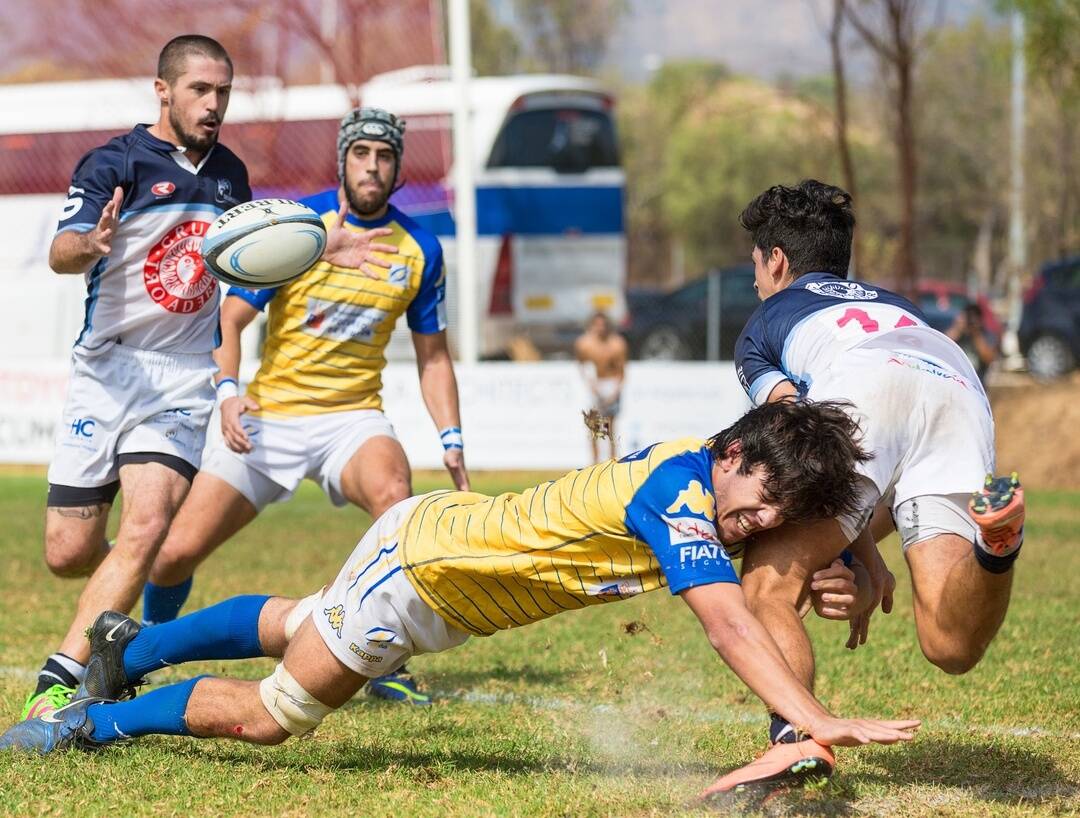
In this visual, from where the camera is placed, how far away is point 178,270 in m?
5.78

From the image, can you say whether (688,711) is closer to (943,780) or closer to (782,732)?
(943,780)

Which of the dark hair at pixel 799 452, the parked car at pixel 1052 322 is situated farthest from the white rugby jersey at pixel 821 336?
the parked car at pixel 1052 322

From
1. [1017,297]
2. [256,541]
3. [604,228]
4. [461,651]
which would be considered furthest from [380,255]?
[1017,297]

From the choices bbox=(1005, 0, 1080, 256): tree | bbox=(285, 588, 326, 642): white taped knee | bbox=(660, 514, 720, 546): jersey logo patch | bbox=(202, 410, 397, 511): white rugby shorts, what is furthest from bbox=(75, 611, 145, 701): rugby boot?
bbox=(1005, 0, 1080, 256): tree

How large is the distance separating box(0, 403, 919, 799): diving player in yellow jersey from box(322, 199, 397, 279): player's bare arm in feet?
6.44

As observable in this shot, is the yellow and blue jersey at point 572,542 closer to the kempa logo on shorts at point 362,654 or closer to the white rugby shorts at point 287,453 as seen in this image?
the kempa logo on shorts at point 362,654

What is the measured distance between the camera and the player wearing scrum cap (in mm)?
6094

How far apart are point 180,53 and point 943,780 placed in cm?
382

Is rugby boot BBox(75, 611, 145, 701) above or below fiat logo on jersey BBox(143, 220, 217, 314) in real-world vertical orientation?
below

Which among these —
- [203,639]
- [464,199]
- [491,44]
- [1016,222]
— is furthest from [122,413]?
[491,44]

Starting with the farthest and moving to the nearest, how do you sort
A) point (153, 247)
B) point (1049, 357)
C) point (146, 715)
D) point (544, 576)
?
point (1049, 357) → point (153, 247) → point (146, 715) → point (544, 576)

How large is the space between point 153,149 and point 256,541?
6.55 m

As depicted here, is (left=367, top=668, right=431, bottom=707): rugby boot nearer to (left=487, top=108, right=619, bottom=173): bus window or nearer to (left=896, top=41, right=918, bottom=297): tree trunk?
(left=896, top=41, right=918, bottom=297): tree trunk

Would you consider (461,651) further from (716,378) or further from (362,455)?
(716,378)
